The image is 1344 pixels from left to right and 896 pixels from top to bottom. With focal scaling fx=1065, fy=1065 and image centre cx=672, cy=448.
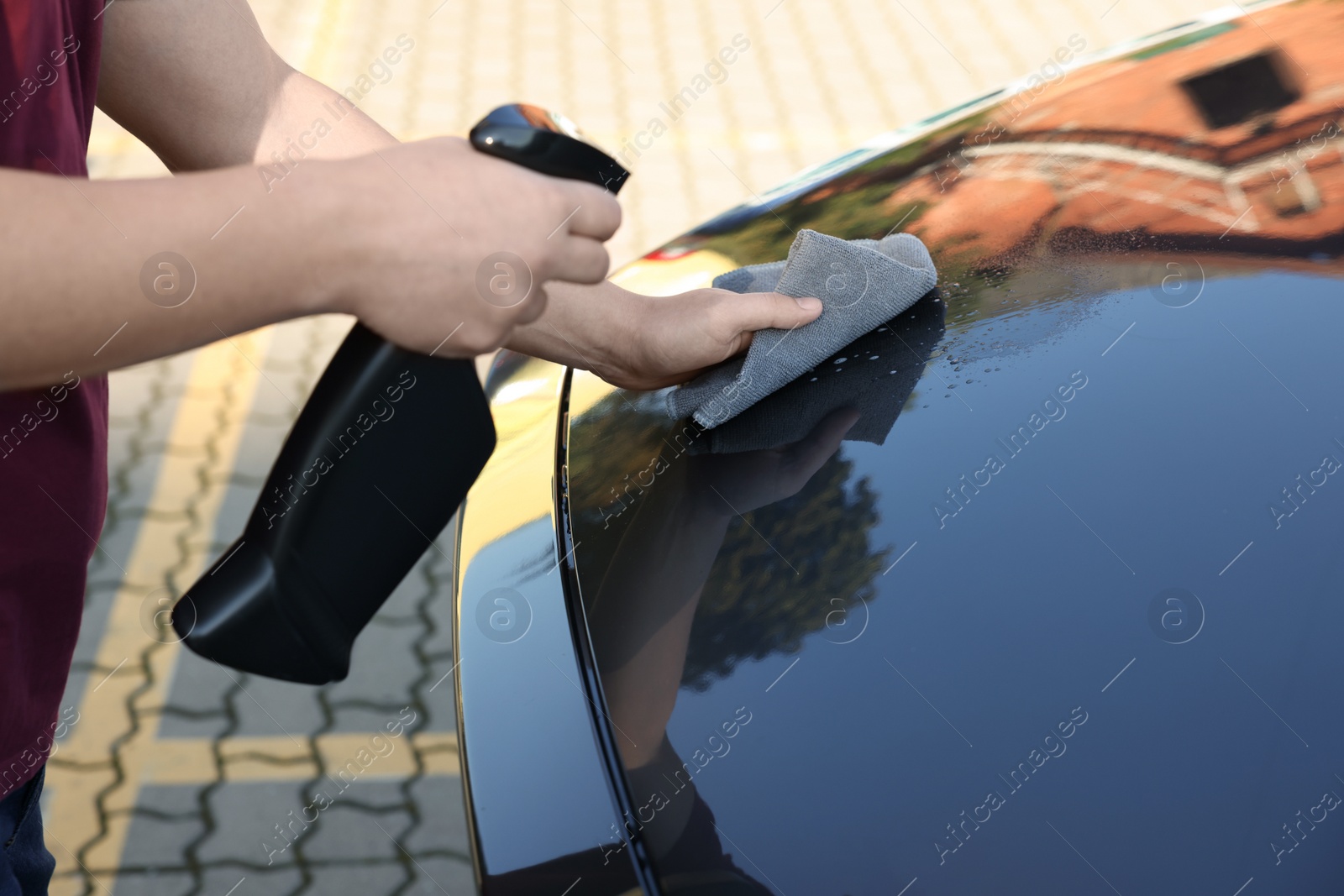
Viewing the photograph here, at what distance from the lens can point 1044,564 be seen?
109 centimetres

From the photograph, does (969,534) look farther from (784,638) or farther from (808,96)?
(808,96)

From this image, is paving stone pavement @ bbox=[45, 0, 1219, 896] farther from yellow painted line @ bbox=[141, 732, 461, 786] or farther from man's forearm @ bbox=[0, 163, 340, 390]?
man's forearm @ bbox=[0, 163, 340, 390]

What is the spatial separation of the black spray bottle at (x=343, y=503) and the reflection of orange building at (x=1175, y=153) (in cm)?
72

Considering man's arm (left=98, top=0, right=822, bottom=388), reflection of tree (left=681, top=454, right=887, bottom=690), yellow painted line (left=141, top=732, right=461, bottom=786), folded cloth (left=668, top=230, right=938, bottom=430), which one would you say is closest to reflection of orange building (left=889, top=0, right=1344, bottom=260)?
folded cloth (left=668, top=230, right=938, bottom=430)

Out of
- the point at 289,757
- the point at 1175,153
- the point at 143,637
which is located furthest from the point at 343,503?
the point at 143,637

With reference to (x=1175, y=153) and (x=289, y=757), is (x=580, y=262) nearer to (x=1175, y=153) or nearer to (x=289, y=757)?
(x=1175, y=153)

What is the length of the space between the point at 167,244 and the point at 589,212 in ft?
1.18

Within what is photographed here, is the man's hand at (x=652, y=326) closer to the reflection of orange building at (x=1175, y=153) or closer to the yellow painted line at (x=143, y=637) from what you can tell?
the reflection of orange building at (x=1175, y=153)

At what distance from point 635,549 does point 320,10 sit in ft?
18.6

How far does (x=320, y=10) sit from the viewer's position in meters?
5.95

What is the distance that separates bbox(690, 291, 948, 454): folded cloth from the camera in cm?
134

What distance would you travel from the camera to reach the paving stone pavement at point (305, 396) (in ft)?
7.80

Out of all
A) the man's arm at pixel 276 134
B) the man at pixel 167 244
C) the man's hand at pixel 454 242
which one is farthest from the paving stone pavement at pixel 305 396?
the man's hand at pixel 454 242

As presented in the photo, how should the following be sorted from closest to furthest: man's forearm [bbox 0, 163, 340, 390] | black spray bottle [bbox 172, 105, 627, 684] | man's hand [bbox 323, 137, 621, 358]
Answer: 1. man's forearm [bbox 0, 163, 340, 390]
2. man's hand [bbox 323, 137, 621, 358]
3. black spray bottle [bbox 172, 105, 627, 684]
